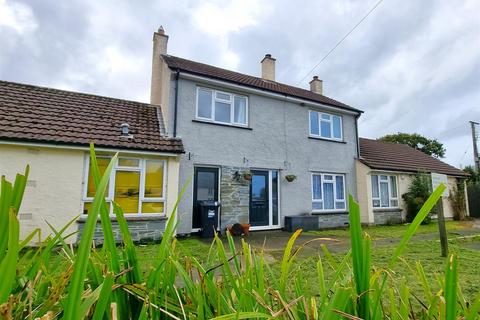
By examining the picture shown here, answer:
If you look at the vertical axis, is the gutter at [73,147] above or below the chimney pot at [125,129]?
below

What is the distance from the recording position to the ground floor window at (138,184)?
8438mm

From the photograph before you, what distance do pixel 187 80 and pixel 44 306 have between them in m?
10.4

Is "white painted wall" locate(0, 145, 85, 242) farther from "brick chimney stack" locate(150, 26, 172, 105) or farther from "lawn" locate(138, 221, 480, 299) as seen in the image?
"brick chimney stack" locate(150, 26, 172, 105)

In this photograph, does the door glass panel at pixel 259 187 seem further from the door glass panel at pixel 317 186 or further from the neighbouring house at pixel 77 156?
the neighbouring house at pixel 77 156

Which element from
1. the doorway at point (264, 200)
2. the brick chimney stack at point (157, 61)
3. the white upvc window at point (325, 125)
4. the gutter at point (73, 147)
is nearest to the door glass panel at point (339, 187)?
the white upvc window at point (325, 125)

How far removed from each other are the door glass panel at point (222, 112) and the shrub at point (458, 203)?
51.5 ft

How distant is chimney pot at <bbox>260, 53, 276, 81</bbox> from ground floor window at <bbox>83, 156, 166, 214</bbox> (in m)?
9.13

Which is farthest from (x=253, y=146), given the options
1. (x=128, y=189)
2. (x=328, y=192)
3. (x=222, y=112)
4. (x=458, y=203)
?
(x=458, y=203)

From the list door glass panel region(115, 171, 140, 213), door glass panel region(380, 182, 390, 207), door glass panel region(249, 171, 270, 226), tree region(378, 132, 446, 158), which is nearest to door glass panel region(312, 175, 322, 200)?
door glass panel region(249, 171, 270, 226)

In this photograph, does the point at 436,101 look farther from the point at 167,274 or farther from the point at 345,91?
the point at 167,274

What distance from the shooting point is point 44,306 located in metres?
0.67

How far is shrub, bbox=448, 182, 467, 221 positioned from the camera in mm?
16312

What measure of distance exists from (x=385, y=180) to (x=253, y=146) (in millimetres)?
8167

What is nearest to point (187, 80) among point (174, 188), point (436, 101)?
point (174, 188)
